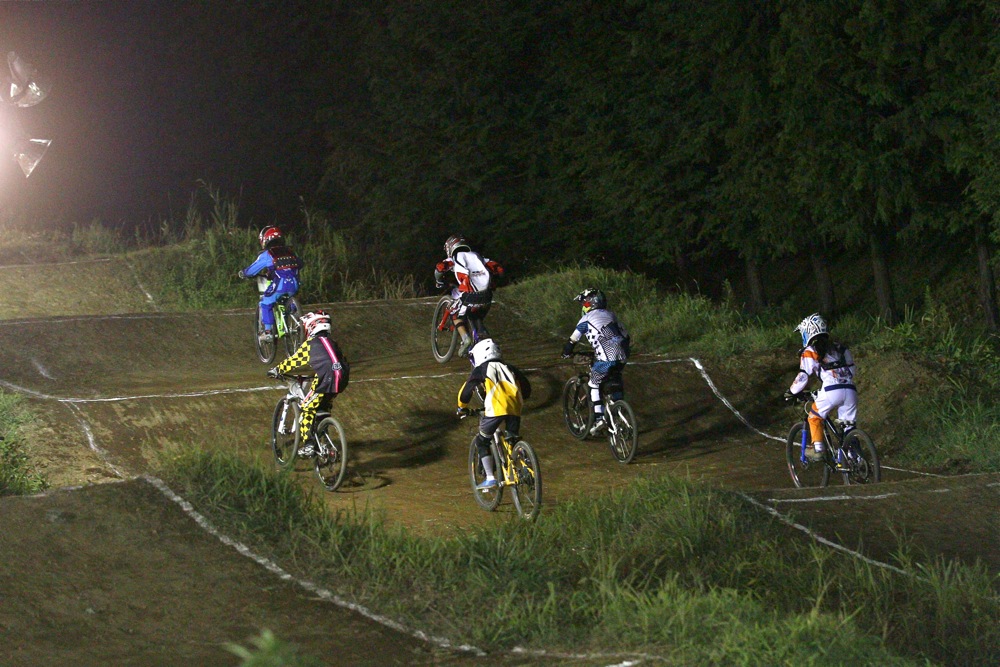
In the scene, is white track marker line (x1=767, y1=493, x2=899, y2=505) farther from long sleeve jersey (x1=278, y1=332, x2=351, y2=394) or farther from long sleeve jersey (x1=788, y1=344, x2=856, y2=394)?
long sleeve jersey (x1=278, y1=332, x2=351, y2=394)

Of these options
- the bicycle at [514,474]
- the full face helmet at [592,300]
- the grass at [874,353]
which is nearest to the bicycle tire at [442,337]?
the full face helmet at [592,300]

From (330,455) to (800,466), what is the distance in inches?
210

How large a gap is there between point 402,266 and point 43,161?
1319 centimetres

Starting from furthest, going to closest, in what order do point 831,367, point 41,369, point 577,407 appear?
1. point 41,369
2. point 577,407
3. point 831,367

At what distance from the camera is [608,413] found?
535 inches

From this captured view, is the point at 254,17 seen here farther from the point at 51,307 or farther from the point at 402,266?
the point at 51,307

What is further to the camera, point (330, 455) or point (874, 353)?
point (874, 353)

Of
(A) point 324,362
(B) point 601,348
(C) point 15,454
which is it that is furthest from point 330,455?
(B) point 601,348

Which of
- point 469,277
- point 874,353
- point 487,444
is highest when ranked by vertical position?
point 469,277

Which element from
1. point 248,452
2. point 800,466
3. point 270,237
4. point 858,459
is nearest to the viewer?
point 858,459

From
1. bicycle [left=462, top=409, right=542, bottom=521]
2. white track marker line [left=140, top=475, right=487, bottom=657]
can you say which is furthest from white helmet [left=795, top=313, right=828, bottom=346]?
white track marker line [left=140, top=475, right=487, bottom=657]

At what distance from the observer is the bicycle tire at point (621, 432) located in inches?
525

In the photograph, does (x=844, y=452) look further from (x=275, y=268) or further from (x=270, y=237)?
(x=270, y=237)

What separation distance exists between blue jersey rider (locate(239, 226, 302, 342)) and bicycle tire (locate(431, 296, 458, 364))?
193cm
